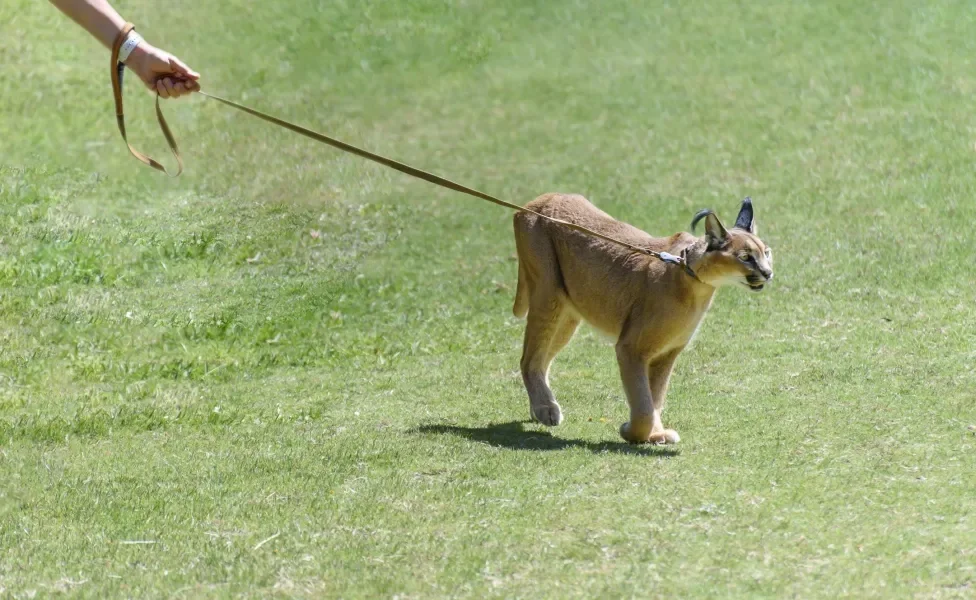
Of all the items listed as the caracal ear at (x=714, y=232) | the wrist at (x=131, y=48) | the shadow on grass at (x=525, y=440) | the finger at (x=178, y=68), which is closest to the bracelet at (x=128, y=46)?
the wrist at (x=131, y=48)

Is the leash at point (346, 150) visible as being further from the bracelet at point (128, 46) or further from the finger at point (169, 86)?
the finger at point (169, 86)

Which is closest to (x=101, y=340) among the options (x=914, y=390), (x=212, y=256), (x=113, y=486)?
(x=212, y=256)

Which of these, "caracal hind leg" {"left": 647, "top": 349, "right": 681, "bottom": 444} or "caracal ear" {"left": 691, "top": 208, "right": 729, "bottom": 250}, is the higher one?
"caracal ear" {"left": 691, "top": 208, "right": 729, "bottom": 250}

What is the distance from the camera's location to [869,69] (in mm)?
18453

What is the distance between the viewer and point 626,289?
8.79 metres

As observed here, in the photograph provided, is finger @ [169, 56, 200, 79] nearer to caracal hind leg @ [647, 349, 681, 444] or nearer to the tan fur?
the tan fur

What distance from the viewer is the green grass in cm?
661

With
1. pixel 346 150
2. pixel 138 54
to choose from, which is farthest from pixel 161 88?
pixel 346 150

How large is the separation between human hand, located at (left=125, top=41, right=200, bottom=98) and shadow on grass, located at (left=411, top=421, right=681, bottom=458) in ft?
10.9

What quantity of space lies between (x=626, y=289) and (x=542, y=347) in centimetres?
98

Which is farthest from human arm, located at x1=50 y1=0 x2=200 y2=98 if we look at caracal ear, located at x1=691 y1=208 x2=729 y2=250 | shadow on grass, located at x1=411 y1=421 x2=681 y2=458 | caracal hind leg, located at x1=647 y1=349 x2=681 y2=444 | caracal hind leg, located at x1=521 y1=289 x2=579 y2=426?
caracal hind leg, located at x1=647 y1=349 x2=681 y2=444

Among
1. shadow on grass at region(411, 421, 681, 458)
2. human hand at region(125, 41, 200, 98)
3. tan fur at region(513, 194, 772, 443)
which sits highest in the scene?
human hand at region(125, 41, 200, 98)

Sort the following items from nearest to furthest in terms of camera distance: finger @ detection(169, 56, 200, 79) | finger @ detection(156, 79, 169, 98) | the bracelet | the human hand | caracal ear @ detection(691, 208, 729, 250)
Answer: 1. the bracelet
2. the human hand
3. finger @ detection(169, 56, 200, 79)
4. finger @ detection(156, 79, 169, 98)
5. caracal ear @ detection(691, 208, 729, 250)

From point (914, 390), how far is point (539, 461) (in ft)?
10.7
